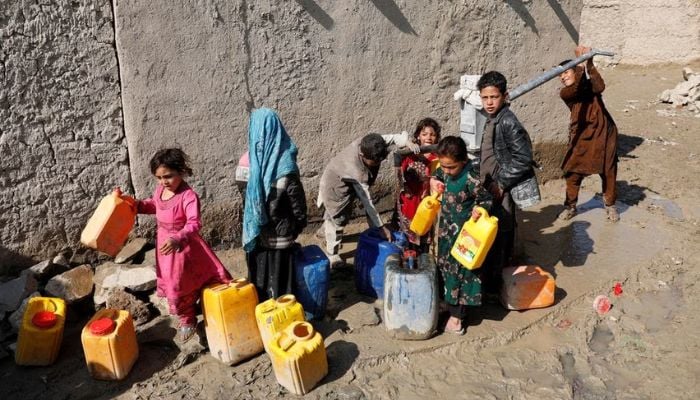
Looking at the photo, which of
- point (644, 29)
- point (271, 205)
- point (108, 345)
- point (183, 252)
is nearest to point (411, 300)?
point (271, 205)

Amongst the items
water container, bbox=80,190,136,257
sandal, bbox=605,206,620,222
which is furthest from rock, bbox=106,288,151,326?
sandal, bbox=605,206,620,222

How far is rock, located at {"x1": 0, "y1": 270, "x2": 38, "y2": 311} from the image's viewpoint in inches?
155

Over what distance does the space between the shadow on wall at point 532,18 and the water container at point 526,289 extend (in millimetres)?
3043

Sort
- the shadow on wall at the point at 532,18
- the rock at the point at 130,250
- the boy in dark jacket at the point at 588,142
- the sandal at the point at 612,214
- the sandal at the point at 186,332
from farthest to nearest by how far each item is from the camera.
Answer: the shadow on wall at the point at 532,18, the sandal at the point at 612,214, the boy in dark jacket at the point at 588,142, the rock at the point at 130,250, the sandal at the point at 186,332

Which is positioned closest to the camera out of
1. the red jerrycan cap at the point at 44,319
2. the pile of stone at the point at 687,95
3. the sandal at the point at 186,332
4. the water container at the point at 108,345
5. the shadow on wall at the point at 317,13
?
the water container at the point at 108,345

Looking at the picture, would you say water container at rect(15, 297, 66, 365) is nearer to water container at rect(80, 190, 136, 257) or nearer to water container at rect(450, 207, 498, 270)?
water container at rect(80, 190, 136, 257)

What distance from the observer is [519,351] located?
3.71m

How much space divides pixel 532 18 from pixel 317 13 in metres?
2.48

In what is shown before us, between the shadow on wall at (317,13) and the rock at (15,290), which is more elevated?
the shadow on wall at (317,13)

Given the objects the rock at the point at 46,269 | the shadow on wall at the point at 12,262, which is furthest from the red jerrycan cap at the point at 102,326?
the shadow on wall at the point at 12,262

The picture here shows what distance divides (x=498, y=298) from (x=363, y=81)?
223cm

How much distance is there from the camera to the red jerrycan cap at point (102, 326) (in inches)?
131

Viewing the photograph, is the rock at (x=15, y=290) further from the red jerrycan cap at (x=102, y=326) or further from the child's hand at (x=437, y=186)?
the child's hand at (x=437, y=186)

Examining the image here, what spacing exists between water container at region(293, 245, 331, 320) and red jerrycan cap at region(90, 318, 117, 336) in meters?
1.10
